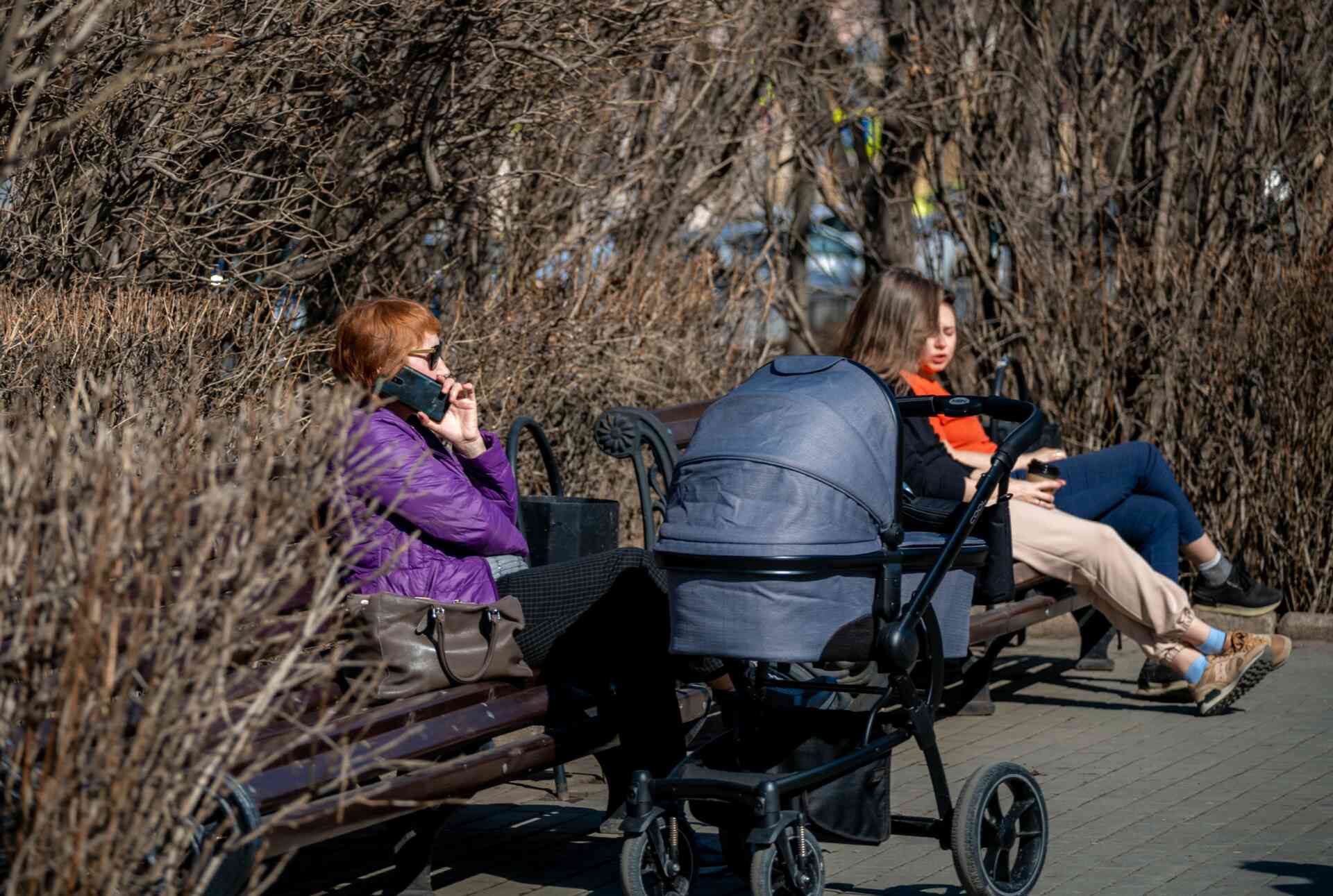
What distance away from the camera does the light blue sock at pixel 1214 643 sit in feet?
21.9

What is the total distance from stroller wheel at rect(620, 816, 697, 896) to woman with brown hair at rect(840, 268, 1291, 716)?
2.24m

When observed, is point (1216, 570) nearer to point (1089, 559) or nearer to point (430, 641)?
point (1089, 559)

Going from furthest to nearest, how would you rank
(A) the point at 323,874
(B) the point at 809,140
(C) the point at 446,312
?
1. (B) the point at 809,140
2. (C) the point at 446,312
3. (A) the point at 323,874

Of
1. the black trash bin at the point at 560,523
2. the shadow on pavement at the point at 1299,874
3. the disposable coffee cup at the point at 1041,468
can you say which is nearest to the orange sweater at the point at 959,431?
the disposable coffee cup at the point at 1041,468

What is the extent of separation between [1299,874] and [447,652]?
2378 millimetres

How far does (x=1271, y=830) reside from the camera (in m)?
5.16

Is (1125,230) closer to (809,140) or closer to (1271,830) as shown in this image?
(809,140)

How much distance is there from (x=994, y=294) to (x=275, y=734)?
7.00 m

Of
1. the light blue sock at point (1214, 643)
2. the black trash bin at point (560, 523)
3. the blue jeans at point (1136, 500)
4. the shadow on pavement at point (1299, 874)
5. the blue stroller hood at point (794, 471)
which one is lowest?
the shadow on pavement at point (1299, 874)

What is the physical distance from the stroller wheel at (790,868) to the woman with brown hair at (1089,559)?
227 cm

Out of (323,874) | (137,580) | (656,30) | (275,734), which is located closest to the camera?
(137,580)

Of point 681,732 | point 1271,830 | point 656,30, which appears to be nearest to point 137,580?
point 681,732

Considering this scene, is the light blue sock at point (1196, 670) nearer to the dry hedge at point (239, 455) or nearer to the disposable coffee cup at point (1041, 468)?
the disposable coffee cup at point (1041, 468)

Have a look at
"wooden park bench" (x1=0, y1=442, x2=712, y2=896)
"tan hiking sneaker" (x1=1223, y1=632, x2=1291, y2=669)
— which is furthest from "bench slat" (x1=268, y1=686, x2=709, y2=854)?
"tan hiking sneaker" (x1=1223, y1=632, x2=1291, y2=669)
